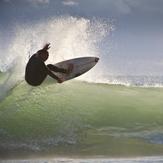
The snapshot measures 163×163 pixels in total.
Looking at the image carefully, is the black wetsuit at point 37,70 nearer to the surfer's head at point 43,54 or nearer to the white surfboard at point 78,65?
the surfer's head at point 43,54

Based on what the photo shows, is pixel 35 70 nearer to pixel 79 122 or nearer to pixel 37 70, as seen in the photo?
pixel 37 70

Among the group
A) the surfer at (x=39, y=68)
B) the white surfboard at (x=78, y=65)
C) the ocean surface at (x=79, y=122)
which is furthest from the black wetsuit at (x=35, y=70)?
the ocean surface at (x=79, y=122)

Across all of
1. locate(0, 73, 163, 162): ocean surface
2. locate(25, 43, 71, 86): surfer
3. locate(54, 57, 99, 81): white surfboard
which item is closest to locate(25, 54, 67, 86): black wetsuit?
locate(25, 43, 71, 86): surfer

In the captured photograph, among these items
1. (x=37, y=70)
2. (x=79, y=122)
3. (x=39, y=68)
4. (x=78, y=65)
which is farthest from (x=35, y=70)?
(x=79, y=122)

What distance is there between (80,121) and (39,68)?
13.2 ft

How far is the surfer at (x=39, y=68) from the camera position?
477 inches

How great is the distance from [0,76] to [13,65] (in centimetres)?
148

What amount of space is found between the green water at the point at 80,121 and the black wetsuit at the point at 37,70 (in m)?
1.85

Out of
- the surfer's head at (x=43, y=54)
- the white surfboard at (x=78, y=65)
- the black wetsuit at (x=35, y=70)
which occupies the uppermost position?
the white surfboard at (x=78, y=65)

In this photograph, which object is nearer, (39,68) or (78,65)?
(39,68)

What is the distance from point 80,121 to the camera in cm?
1598

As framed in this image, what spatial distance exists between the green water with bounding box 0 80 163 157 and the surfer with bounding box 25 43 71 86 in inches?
74.3

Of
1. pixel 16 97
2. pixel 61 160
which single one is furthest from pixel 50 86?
pixel 61 160

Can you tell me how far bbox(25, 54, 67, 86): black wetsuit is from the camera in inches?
482
